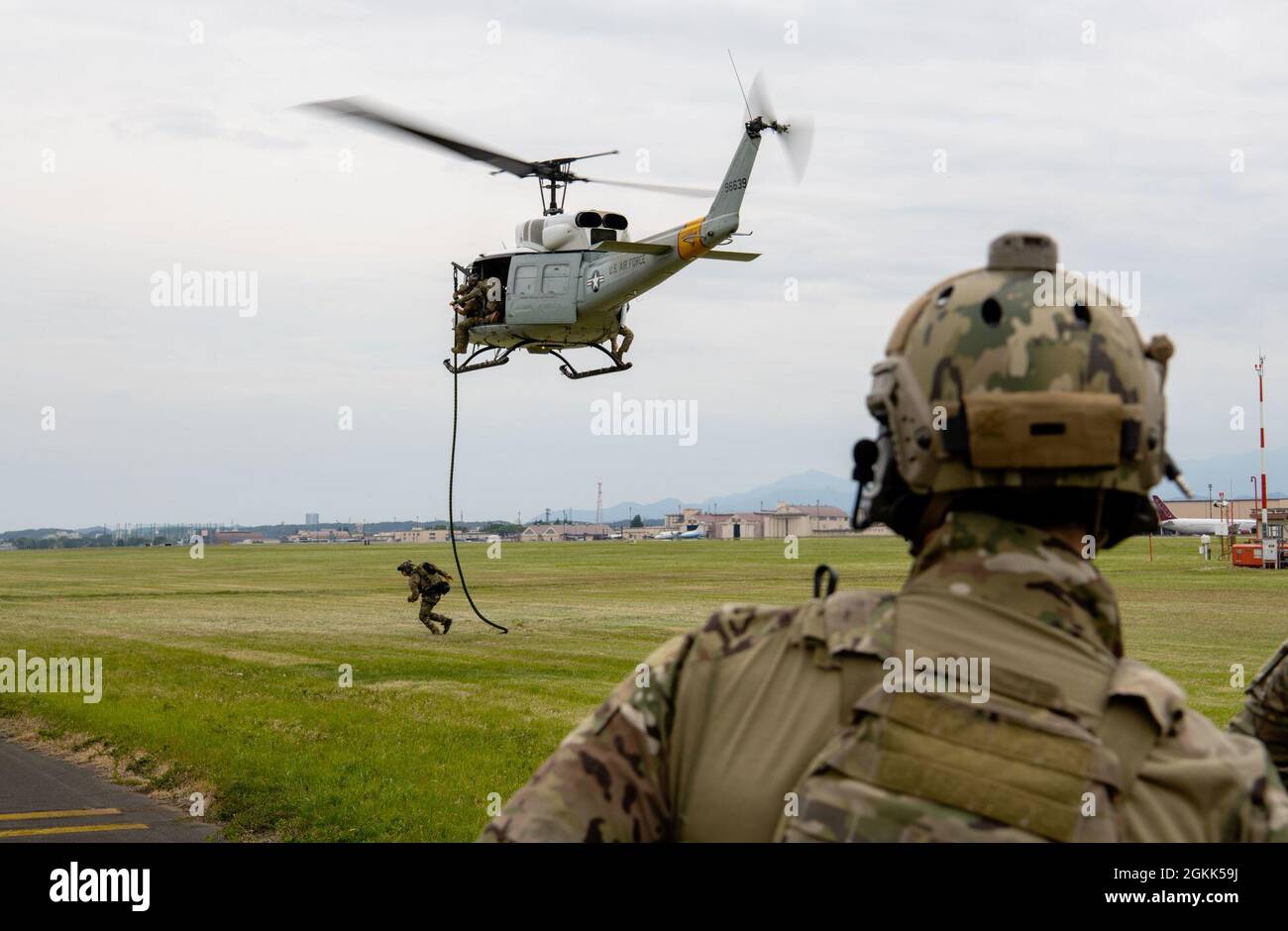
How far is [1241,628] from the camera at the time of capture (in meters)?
25.5

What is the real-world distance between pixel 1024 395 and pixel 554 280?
2464 centimetres

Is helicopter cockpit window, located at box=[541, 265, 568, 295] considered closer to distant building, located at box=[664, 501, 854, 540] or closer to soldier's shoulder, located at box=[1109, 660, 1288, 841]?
soldier's shoulder, located at box=[1109, 660, 1288, 841]

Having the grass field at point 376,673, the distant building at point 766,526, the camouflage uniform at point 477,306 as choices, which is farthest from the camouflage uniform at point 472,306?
the distant building at point 766,526

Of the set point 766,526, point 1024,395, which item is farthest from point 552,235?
point 766,526

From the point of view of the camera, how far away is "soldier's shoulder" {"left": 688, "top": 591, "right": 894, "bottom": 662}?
2.20 m

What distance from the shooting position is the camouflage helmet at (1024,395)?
225 cm

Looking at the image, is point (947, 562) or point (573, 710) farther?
point (573, 710)

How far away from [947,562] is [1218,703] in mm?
15109

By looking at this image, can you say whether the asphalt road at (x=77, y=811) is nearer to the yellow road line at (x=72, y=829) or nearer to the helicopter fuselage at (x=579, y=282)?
the yellow road line at (x=72, y=829)

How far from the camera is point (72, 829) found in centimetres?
984

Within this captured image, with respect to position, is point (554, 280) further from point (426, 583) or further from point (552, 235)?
point (426, 583)

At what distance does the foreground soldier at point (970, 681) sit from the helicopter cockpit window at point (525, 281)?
24474 mm
